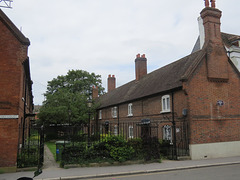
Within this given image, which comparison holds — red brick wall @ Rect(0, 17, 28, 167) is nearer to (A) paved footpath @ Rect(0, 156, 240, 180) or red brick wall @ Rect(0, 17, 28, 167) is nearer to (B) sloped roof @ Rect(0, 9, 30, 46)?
(B) sloped roof @ Rect(0, 9, 30, 46)

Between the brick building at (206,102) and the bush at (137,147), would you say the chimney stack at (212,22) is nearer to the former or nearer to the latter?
the brick building at (206,102)

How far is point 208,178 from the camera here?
334 inches

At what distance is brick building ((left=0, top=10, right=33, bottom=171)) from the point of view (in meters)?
10.2

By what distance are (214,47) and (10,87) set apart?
45.2 feet

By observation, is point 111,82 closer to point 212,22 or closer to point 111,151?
point 212,22

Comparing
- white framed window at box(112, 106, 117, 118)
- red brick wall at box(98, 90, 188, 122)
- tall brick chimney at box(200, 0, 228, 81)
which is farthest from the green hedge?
white framed window at box(112, 106, 117, 118)

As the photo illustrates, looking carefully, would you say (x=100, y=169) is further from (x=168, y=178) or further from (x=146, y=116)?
(x=146, y=116)

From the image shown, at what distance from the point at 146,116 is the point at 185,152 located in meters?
6.15

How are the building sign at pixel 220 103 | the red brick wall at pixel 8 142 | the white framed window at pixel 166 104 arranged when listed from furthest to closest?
the white framed window at pixel 166 104 < the building sign at pixel 220 103 < the red brick wall at pixel 8 142

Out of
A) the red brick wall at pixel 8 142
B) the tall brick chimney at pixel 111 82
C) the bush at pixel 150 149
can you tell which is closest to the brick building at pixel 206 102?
the bush at pixel 150 149

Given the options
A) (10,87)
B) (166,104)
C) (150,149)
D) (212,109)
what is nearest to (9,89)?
(10,87)

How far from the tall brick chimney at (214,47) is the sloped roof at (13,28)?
39.5ft

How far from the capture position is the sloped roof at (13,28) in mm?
11258

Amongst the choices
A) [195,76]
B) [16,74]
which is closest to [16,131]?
[16,74]
